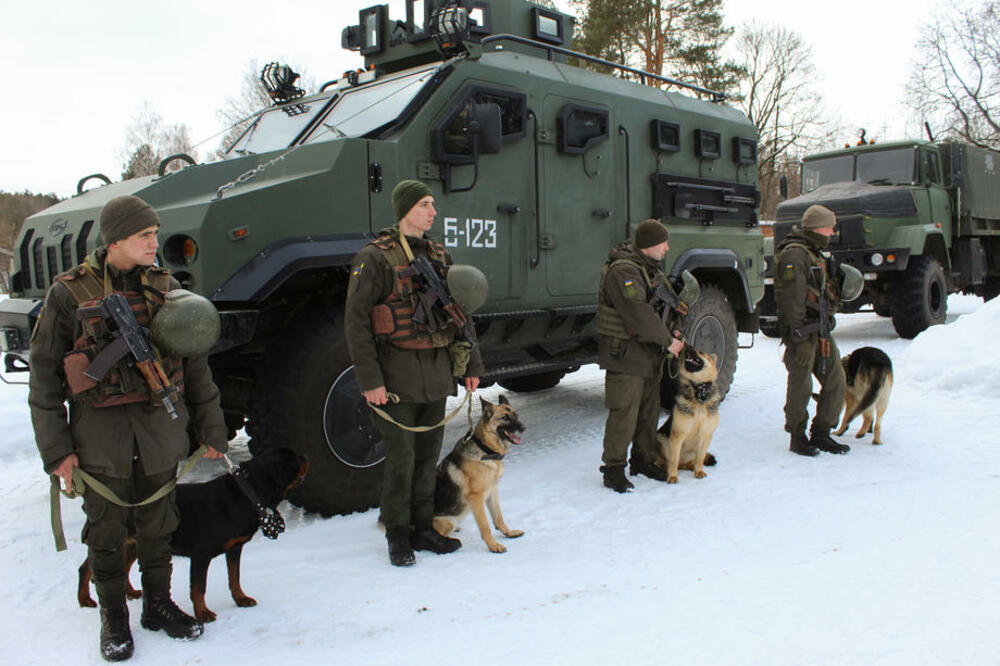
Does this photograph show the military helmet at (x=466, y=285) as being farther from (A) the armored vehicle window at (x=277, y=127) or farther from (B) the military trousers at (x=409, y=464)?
(A) the armored vehicle window at (x=277, y=127)

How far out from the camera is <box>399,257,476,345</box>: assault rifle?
362 centimetres

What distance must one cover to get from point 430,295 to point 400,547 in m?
1.20

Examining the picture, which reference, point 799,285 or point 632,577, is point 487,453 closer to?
point 632,577

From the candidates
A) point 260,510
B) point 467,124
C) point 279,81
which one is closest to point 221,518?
point 260,510

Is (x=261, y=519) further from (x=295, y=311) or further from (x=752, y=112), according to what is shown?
(x=752, y=112)

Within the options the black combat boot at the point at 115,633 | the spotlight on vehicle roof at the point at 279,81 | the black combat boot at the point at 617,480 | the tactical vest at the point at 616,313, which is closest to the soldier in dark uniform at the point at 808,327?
the tactical vest at the point at 616,313

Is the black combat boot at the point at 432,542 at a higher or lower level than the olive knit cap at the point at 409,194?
lower

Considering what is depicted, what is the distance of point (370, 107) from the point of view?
4.98 metres

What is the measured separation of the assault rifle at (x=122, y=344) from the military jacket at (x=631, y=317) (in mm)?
2777

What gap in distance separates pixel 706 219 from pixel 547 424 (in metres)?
2.29

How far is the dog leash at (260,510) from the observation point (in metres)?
3.08

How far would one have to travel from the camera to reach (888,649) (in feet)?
8.98

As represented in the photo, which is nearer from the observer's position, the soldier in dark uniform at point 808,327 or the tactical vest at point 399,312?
the tactical vest at point 399,312

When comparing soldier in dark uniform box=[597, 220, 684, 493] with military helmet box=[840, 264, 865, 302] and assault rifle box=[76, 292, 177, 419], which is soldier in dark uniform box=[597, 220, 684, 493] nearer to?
military helmet box=[840, 264, 865, 302]
